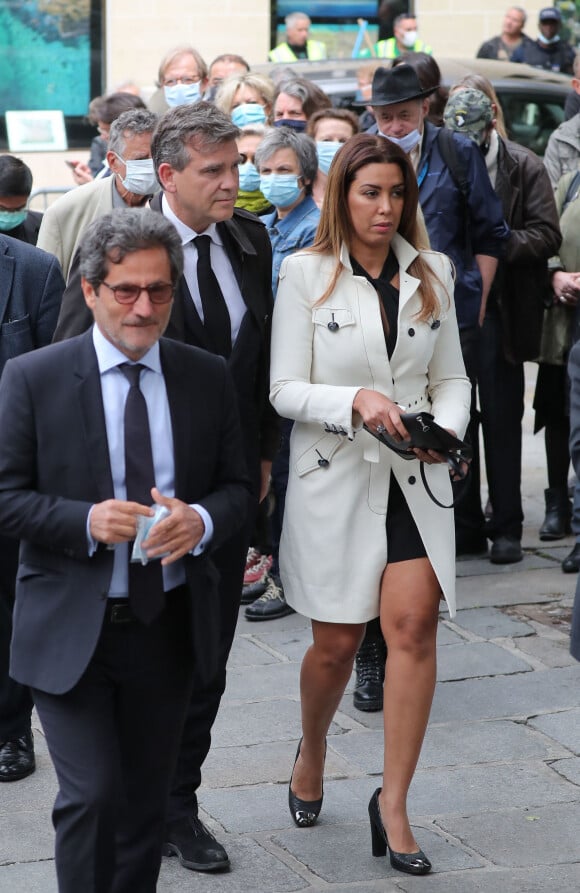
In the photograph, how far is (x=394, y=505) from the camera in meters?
4.47

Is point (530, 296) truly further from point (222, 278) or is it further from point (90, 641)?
point (90, 641)

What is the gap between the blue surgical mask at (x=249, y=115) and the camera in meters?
8.34

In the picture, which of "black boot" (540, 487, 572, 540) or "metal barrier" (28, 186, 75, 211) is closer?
"black boot" (540, 487, 572, 540)

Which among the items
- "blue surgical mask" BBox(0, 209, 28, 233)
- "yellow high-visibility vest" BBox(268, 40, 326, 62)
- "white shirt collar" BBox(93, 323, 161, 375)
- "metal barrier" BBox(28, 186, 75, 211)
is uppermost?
"yellow high-visibility vest" BBox(268, 40, 326, 62)

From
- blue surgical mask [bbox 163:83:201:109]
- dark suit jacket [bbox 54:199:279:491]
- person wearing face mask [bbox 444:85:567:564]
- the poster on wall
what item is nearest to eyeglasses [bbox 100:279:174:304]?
dark suit jacket [bbox 54:199:279:491]

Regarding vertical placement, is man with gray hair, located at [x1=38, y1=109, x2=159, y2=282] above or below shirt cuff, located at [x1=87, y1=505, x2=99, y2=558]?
above

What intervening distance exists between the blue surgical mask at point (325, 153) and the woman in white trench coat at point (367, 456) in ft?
10.00

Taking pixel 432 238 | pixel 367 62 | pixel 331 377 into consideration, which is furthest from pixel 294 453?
pixel 367 62

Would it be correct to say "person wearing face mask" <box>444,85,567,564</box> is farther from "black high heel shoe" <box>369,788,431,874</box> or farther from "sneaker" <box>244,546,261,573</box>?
"black high heel shoe" <box>369,788,431,874</box>

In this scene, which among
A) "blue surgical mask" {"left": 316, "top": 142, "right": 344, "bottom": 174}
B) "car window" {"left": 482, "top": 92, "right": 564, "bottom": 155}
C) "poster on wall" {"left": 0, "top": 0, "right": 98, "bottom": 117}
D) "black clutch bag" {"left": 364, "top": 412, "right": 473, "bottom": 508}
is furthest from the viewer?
"poster on wall" {"left": 0, "top": 0, "right": 98, "bottom": 117}

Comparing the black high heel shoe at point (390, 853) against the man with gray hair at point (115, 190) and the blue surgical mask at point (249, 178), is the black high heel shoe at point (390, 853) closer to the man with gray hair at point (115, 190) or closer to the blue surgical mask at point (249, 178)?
the man with gray hair at point (115, 190)

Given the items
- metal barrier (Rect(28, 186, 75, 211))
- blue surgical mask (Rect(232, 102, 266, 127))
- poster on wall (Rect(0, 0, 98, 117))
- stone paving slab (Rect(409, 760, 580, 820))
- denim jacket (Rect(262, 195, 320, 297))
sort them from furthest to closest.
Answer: poster on wall (Rect(0, 0, 98, 117)), metal barrier (Rect(28, 186, 75, 211)), blue surgical mask (Rect(232, 102, 266, 127)), denim jacket (Rect(262, 195, 320, 297)), stone paving slab (Rect(409, 760, 580, 820))

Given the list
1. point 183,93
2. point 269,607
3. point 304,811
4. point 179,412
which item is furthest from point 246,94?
point 179,412

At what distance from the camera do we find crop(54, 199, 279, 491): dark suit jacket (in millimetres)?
4230
